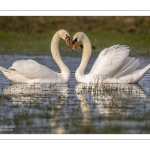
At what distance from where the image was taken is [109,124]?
13.3m

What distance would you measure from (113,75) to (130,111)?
4064 millimetres

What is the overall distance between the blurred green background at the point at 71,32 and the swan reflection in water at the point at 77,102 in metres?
7.24

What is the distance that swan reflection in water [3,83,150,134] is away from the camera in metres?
13.6

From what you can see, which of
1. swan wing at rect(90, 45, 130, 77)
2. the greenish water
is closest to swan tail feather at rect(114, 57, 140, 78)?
swan wing at rect(90, 45, 130, 77)

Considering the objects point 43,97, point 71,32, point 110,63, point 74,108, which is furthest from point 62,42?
point 74,108

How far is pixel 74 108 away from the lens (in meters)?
14.7

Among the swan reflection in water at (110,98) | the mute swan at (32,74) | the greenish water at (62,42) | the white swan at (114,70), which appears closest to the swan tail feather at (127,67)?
the white swan at (114,70)

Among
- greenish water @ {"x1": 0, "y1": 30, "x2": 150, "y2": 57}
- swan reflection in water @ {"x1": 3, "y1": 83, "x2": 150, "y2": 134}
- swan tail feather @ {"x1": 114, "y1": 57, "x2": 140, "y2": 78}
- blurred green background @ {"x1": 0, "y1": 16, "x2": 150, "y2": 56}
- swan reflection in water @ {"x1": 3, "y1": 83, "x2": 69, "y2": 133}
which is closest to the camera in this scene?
swan reflection in water @ {"x1": 3, "y1": 83, "x2": 150, "y2": 134}

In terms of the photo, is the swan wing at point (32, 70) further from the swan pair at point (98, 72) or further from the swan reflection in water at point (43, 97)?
the swan reflection in water at point (43, 97)

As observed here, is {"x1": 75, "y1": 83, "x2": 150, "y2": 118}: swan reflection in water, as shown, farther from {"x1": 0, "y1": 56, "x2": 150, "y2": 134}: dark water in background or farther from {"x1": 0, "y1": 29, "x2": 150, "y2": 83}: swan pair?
{"x1": 0, "y1": 29, "x2": 150, "y2": 83}: swan pair

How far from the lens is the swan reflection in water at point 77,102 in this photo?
13.6 m

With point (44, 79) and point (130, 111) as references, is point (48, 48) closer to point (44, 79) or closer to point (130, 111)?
point (44, 79)

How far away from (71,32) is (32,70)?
12584 millimetres
